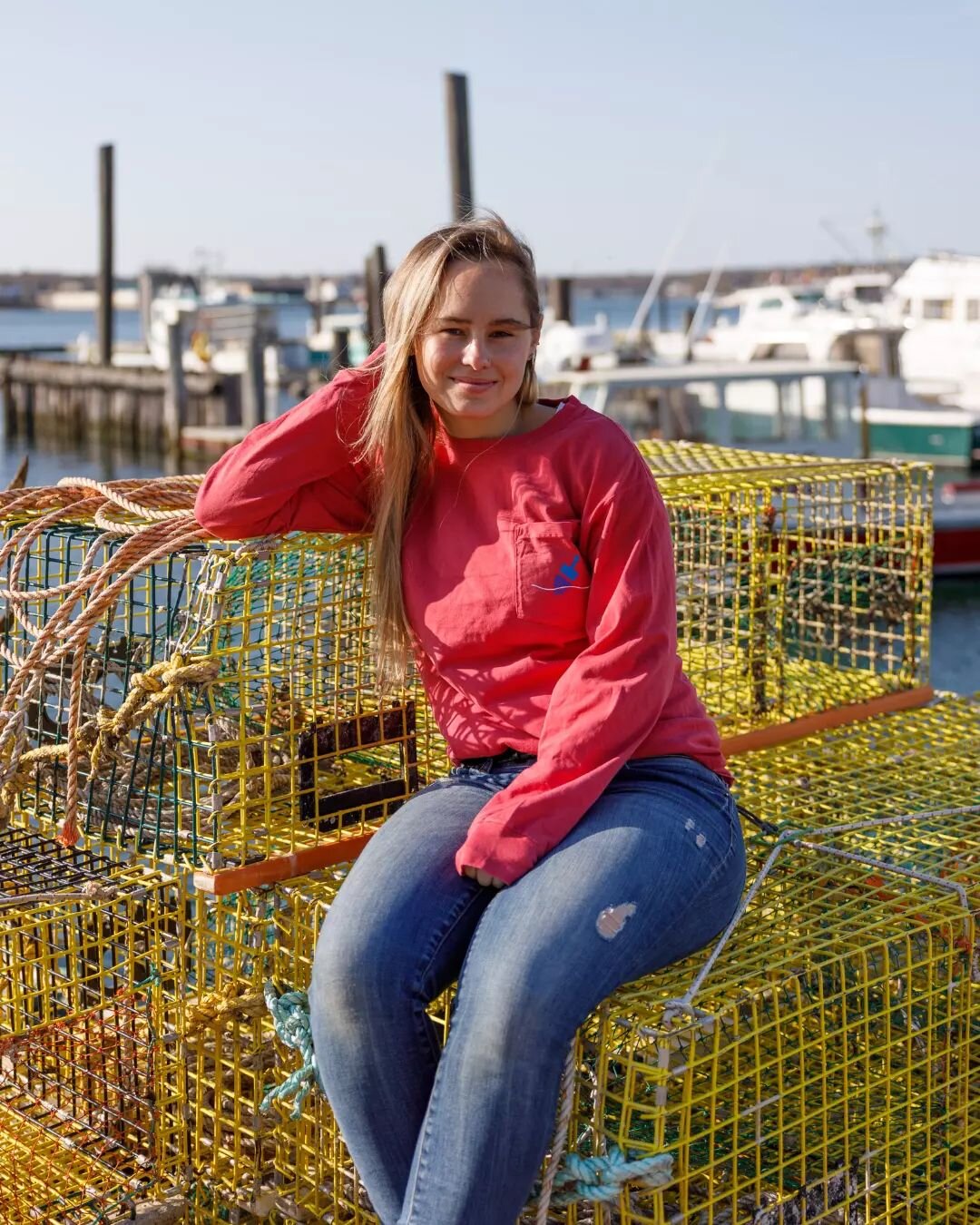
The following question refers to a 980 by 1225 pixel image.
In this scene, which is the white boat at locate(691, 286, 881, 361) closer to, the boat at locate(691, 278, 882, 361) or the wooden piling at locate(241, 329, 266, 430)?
the boat at locate(691, 278, 882, 361)

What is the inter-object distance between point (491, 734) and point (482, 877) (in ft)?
0.94

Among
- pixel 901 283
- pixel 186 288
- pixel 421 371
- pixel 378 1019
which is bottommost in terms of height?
pixel 378 1019

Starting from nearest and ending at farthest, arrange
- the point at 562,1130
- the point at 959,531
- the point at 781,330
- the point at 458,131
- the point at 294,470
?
the point at 562,1130, the point at 294,470, the point at 959,531, the point at 458,131, the point at 781,330

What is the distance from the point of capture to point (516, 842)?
6.46ft

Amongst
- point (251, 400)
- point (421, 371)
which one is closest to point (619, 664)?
point (421, 371)

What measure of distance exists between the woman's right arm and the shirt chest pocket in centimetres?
34

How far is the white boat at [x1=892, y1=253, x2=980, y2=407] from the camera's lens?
22656 mm

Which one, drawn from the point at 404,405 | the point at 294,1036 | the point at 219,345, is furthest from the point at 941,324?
the point at 294,1036

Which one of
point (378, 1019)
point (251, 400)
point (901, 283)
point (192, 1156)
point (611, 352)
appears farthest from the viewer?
point (901, 283)

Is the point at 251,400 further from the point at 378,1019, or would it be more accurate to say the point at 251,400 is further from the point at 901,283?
Result: the point at 378,1019

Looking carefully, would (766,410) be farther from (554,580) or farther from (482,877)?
(482,877)

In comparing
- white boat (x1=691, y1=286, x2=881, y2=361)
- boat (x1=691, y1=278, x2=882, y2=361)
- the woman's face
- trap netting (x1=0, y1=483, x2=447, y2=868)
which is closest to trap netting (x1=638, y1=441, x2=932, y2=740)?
trap netting (x1=0, y1=483, x2=447, y2=868)

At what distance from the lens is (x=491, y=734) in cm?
221

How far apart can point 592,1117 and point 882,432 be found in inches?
714
